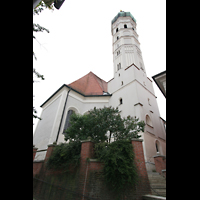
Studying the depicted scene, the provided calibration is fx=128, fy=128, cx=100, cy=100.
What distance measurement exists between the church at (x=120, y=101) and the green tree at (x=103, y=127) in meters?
4.30

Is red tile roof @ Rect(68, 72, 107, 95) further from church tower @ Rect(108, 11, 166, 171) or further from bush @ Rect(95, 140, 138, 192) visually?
bush @ Rect(95, 140, 138, 192)

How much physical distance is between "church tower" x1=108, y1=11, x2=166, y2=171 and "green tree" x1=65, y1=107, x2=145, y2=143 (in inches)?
169

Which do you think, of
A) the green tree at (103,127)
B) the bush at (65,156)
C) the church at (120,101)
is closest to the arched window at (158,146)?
the church at (120,101)

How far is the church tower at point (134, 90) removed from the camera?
11.5 meters

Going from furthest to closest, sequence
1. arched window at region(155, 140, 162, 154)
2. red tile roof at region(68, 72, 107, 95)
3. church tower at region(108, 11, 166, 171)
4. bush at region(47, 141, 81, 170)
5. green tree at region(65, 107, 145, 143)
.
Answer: red tile roof at region(68, 72, 107, 95) < arched window at region(155, 140, 162, 154) < church tower at region(108, 11, 166, 171) < green tree at region(65, 107, 145, 143) < bush at region(47, 141, 81, 170)

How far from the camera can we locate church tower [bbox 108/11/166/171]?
37.8 feet

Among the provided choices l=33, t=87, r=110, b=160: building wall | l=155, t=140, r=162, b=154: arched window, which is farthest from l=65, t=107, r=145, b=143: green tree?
l=155, t=140, r=162, b=154: arched window

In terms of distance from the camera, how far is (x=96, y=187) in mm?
4934

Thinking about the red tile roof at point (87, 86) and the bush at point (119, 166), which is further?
the red tile roof at point (87, 86)

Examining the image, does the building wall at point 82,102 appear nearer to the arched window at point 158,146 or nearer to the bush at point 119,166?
the arched window at point 158,146

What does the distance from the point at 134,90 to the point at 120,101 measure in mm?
2133

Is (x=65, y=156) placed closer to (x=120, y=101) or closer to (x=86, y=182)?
(x=86, y=182)

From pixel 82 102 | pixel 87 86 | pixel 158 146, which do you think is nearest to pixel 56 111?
pixel 82 102
